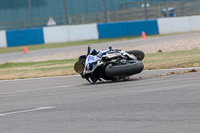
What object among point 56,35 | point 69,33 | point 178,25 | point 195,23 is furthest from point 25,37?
point 195,23

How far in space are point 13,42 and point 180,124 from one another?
98.4ft

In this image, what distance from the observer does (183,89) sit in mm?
9094

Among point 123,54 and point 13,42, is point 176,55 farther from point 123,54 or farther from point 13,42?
point 13,42

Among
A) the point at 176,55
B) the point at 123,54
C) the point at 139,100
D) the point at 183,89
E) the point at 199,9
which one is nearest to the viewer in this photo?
the point at 139,100

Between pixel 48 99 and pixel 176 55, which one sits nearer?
pixel 48 99

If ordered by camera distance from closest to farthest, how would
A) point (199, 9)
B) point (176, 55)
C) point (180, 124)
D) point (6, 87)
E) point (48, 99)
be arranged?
point (180, 124) < point (48, 99) < point (6, 87) < point (176, 55) < point (199, 9)

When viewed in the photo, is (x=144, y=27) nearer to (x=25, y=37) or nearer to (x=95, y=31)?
(x=95, y=31)

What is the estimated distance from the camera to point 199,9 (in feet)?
137

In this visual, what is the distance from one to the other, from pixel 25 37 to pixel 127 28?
24.7 ft

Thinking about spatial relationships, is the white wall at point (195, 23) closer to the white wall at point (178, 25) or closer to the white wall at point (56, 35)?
the white wall at point (178, 25)

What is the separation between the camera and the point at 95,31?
115 feet

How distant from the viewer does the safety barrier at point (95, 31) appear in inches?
1328

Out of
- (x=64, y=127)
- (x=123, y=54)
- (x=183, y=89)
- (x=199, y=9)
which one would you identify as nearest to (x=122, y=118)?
(x=64, y=127)

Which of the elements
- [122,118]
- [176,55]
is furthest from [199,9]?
[122,118]
